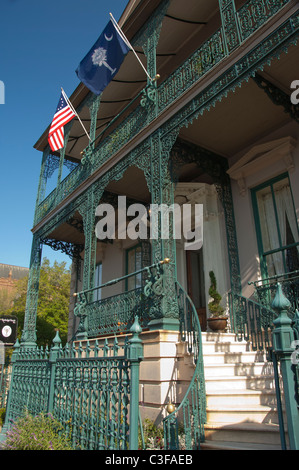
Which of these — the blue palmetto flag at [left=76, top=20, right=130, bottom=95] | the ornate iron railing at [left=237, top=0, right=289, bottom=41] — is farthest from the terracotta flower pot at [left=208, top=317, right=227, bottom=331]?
the blue palmetto flag at [left=76, top=20, right=130, bottom=95]

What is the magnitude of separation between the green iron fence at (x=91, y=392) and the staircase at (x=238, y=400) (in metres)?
1.20

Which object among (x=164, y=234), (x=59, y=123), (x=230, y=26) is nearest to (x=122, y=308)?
(x=164, y=234)

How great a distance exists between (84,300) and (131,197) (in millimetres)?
3791

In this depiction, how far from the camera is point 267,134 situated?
26.1ft

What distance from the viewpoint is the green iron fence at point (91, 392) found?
12.1 ft

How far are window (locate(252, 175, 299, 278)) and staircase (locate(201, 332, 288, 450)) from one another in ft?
6.75

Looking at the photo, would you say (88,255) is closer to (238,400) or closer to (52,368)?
(52,368)

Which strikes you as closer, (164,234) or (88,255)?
(164,234)

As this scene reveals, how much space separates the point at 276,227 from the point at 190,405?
4271mm

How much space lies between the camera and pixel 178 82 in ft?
23.9

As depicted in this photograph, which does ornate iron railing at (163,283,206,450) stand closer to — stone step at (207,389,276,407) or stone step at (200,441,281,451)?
stone step at (200,441,281,451)

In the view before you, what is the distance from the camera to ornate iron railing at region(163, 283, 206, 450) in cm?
387

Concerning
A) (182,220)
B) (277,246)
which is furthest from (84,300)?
(277,246)

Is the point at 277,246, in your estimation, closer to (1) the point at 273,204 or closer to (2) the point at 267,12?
(1) the point at 273,204
